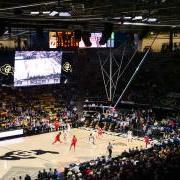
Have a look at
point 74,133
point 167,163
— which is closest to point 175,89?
point 74,133

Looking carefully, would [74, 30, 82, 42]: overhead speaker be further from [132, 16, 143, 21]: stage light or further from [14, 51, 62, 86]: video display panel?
[132, 16, 143, 21]: stage light

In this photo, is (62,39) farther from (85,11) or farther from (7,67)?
(85,11)

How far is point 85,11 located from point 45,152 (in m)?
10.5

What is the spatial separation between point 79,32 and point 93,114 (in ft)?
41.4

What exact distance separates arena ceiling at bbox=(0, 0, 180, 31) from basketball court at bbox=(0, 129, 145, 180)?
7.69 metres

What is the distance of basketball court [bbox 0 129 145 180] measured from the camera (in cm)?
2362

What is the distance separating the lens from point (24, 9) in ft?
63.1

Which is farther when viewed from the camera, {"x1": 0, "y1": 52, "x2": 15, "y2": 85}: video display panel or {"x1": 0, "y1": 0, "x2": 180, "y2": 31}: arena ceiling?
{"x1": 0, "y1": 52, "x2": 15, "y2": 85}: video display panel

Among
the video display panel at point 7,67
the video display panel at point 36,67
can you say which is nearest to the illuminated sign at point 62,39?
the video display panel at point 36,67

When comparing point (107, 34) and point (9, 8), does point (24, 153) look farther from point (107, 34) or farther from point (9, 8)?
point (9, 8)

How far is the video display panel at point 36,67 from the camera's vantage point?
2833 centimetres

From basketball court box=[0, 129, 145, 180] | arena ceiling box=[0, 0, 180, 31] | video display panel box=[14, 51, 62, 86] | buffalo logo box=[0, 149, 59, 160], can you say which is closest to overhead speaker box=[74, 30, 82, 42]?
arena ceiling box=[0, 0, 180, 31]

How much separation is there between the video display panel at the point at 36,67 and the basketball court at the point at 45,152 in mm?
4163

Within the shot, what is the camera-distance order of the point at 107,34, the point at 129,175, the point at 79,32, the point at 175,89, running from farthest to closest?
the point at 175,89 < the point at 79,32 < the point at 107,34 < the point at 129,175
